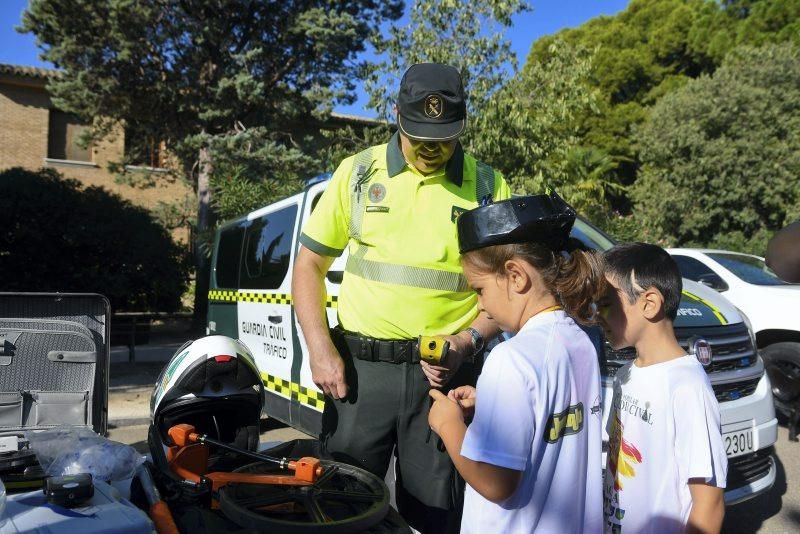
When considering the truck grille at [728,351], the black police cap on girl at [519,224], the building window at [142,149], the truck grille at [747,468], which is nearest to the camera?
the black police cap on girl at [519,224]

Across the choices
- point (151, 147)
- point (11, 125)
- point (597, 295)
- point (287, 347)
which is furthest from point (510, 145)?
point (11, 125)

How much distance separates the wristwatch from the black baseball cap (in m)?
0.64

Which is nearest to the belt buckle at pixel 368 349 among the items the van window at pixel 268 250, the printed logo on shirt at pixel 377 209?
the printed logo on shirt at pixel 377 209

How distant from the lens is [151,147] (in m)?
16.8

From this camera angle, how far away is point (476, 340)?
2123 mm

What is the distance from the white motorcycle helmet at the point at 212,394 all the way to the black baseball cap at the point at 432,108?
1.11 m

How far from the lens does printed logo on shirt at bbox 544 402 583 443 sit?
139cm

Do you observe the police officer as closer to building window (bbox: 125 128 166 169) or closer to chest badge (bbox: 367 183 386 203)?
chest badge (bbox: 367 183 386 203)

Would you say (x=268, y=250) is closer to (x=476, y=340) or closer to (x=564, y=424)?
(x=476, y=340)

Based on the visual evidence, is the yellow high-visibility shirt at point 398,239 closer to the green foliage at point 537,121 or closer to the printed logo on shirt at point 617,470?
the printed logo on shirt at point 617,470

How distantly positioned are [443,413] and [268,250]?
12.8ft

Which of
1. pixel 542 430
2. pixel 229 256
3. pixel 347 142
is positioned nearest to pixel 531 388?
pixel 542 430

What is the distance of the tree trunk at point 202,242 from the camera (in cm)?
1137

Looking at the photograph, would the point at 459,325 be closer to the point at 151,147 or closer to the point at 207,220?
the point at 207,220
